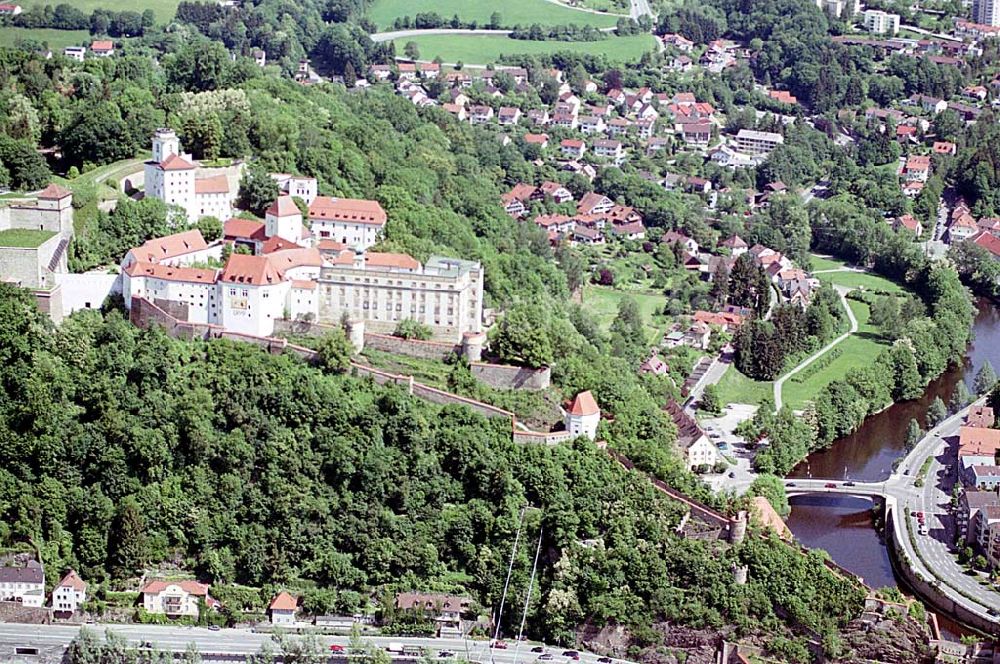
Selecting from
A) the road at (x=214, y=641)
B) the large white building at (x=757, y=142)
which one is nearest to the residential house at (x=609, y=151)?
the large white building at (x=757, y=142)

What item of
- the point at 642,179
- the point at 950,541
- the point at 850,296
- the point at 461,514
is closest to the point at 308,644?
the point at 461,514

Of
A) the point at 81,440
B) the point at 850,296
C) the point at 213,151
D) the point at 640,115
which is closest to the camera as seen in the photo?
the point at 81,440

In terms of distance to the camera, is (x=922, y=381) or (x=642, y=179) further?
(x=642, y=179)

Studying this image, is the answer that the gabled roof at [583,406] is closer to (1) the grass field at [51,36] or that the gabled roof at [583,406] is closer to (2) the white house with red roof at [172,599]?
(2) the white house with red roof at [172,599]

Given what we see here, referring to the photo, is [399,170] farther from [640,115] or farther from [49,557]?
[640,115]

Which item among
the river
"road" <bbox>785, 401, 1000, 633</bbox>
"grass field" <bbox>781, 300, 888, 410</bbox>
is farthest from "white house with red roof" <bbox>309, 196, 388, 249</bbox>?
"grass field" <bbox>781, 300, 888, 410</bbox>

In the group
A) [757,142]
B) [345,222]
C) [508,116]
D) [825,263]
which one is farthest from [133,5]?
[345,222]

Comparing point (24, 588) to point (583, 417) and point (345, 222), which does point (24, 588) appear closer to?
point (583, 417)
